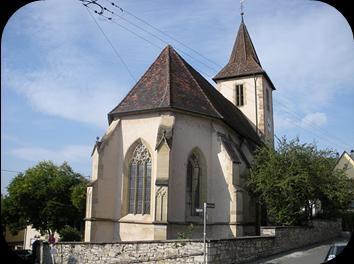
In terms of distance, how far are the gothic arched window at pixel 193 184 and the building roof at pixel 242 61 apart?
46.0 feet

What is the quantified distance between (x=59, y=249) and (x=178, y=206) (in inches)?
199

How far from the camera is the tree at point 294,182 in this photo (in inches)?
730

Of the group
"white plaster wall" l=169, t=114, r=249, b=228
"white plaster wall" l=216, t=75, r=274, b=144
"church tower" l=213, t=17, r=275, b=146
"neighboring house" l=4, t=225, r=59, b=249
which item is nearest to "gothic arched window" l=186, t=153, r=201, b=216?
"white plaster wall" l=169, t=114, r=249, b=228

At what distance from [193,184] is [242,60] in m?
16.7

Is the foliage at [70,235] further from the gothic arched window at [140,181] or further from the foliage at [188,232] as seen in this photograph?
the foliage at [188,232]

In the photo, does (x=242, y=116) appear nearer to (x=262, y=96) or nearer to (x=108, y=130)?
(x=262, y=96)

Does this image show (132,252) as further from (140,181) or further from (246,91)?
(246,91)

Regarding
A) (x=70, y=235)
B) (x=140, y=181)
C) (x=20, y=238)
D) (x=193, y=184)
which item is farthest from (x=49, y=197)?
(x=193, y=184)

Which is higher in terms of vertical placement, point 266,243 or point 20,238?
point 266,243

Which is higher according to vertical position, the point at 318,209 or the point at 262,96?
the point at 262,96

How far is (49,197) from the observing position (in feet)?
118

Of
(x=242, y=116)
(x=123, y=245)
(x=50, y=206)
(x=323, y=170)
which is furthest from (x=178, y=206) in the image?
(x=50, y=206)

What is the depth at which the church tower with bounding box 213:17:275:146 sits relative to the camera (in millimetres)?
30688

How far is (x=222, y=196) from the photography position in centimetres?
1859
